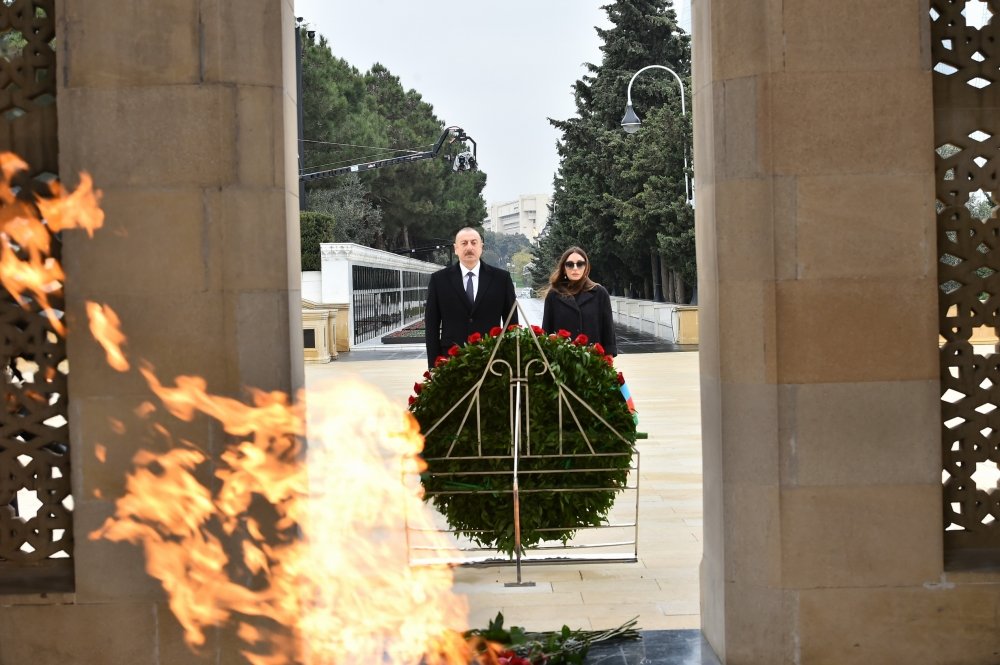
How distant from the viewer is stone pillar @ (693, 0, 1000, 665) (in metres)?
5.48

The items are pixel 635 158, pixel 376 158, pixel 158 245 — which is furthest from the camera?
pixel 376 158

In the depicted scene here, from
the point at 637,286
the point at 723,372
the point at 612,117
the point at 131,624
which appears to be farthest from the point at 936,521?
the point at 637,286

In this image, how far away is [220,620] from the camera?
5.57 metres

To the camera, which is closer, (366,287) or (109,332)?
(109,332)

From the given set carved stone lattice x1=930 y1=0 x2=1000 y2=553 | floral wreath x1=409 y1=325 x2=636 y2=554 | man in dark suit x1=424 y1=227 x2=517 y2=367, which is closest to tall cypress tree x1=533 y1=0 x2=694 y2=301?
man in dark suit x1=424 y1=227 x2=517 y2=367

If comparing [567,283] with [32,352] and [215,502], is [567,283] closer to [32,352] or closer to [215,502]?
[215,502]

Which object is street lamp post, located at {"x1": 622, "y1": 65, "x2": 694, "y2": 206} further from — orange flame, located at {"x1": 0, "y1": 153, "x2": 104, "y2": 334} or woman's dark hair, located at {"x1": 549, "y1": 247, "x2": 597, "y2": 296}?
orange flame, located at {"x1": 0, "y1": 153, "x2": 104, "y2": 334}

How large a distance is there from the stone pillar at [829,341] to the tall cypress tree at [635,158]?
103 ft

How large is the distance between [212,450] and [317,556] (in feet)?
2.80

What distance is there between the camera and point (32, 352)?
18.4ft

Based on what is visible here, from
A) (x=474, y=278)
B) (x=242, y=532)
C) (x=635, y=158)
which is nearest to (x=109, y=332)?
(x=242, y=532)

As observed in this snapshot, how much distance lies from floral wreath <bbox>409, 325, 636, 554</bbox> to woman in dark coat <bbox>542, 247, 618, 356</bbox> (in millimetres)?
2365

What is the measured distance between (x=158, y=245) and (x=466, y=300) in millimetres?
3455

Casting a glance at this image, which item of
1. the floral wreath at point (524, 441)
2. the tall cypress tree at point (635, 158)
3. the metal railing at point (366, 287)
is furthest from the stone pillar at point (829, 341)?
the tall cypress tree at point (635, 158)
